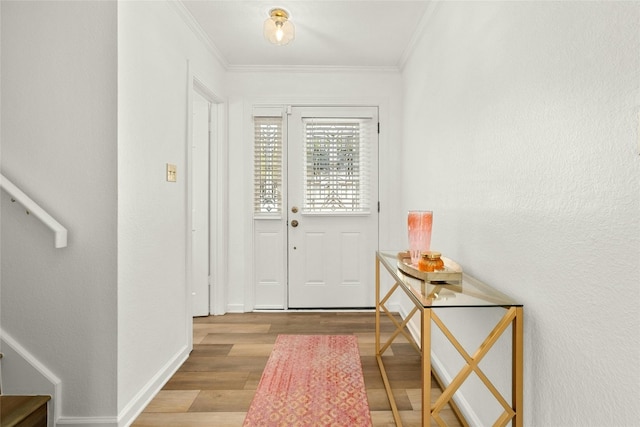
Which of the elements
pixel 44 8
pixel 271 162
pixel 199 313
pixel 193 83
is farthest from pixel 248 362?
pixel 44 8

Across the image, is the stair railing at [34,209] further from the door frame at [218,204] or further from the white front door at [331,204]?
the white front door at [331,204]

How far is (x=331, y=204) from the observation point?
3523mm

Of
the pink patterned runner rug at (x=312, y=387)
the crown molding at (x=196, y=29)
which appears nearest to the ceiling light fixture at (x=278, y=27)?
the crown molding at (x=196, y=29)

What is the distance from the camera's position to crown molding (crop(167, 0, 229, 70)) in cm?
234

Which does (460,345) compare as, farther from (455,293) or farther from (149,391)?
(149,391)

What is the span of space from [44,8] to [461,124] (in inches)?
83.7

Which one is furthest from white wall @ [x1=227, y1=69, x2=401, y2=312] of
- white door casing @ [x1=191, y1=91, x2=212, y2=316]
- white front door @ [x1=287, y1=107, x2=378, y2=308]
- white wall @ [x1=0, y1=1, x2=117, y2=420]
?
white wall @ [x1=0, y1=1, x2=117, y2=420]

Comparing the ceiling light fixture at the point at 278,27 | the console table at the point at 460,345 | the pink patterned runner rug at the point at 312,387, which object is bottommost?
the pink patterned runner rug at the point at 312,387

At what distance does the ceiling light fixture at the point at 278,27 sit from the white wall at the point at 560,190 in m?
1.17

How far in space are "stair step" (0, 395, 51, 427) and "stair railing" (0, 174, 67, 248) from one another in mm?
676

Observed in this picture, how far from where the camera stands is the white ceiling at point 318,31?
2380 millimetres

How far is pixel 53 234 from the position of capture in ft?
5.60

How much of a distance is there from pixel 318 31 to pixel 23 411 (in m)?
2.81

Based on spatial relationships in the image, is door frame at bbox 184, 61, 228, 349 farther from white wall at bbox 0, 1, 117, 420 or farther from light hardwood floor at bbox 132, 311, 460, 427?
white wall at bbox 0, 1, 117, 420
